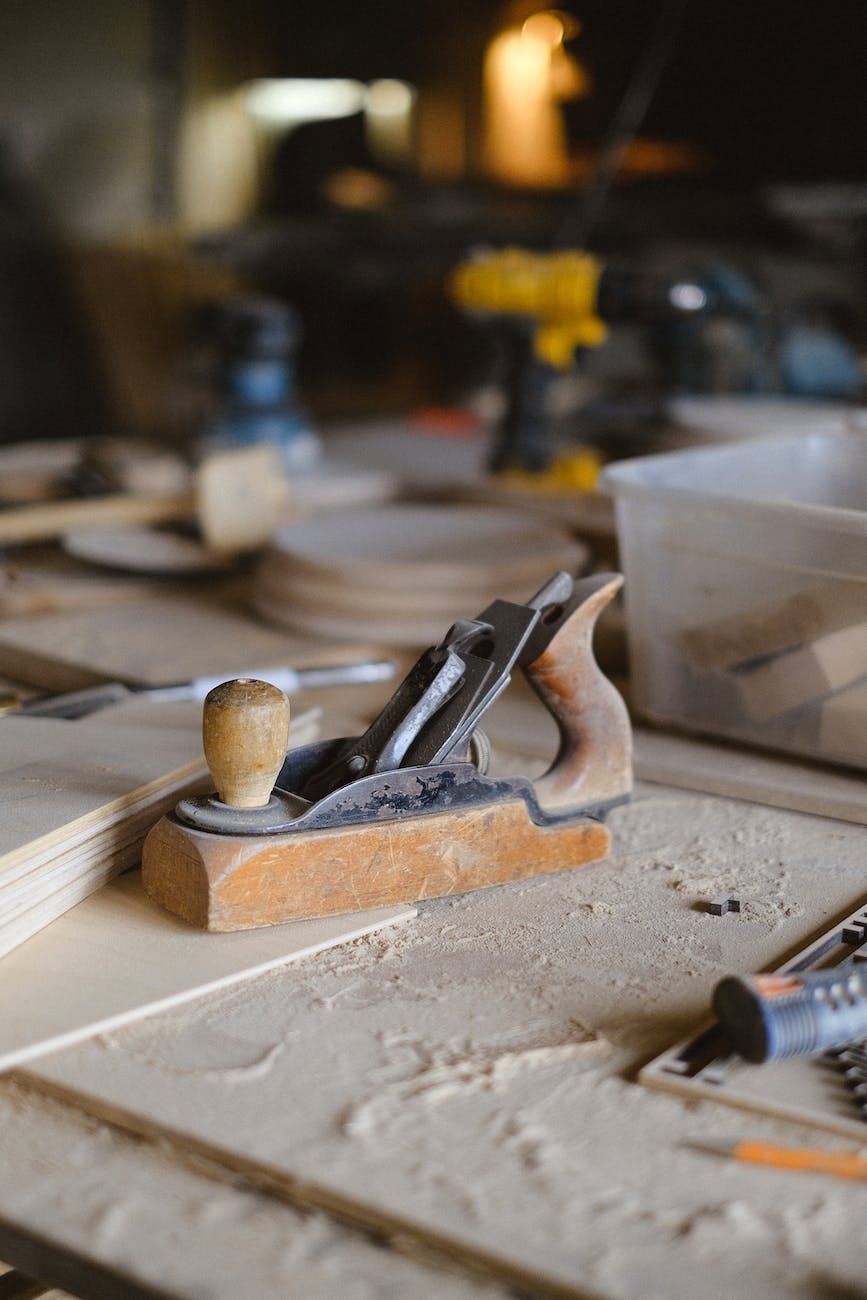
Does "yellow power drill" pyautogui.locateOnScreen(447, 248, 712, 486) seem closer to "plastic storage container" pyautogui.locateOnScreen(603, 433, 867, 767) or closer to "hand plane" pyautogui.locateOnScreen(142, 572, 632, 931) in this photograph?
"plastic storage container" pyautogui.locateOnScreen(603, 433, 867, 767)

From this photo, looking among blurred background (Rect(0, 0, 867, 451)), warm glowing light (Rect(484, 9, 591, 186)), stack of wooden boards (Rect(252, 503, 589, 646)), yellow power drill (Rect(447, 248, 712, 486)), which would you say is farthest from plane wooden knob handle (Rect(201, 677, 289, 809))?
warm glowing light (Rect(484, 9, 591, 186))

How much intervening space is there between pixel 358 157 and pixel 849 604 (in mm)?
3131

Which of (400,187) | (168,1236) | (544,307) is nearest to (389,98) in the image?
(400,187)

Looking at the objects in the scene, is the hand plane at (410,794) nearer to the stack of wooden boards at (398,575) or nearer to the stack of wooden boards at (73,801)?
the stack of wooden boards at (73,801)

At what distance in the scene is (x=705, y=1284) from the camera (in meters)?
0.71

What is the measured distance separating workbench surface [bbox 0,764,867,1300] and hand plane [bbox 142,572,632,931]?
2.2 inches

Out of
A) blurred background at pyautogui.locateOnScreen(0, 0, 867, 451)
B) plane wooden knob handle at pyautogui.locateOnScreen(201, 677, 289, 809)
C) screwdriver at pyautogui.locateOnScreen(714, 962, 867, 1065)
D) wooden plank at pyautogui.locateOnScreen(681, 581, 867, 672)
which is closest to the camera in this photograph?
screwdriver at pyautogui.locateOnScreen(714, 962, 867, 1065)

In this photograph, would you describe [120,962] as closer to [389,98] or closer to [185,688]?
→ [185,688]

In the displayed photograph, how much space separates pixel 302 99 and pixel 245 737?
356 centimetres

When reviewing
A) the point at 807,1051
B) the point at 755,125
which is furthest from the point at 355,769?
the point at 755,125

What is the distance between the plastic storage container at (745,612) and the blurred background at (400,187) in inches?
46.2

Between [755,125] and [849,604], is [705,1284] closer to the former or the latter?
[849,604]

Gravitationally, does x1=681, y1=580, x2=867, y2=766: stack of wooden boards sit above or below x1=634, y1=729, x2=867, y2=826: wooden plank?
above

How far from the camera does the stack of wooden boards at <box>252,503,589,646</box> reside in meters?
1.80
